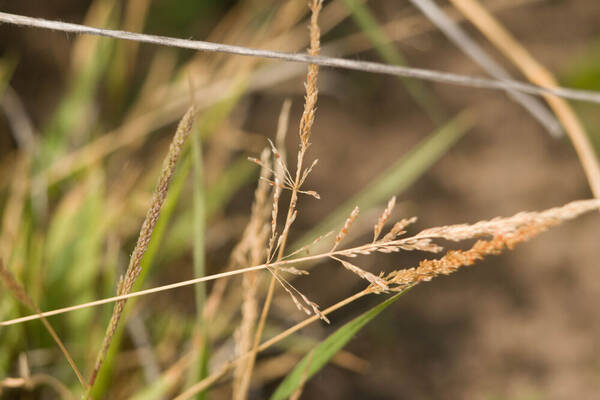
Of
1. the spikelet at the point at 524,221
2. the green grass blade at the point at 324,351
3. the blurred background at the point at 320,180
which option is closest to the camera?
the spikelet at the point at 524,221

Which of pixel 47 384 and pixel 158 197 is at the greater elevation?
pixel 158 197

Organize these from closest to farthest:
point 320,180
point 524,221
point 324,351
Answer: point 524,221 → point 324,351 → point 320,180

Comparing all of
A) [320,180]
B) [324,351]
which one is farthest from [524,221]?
[320,180]

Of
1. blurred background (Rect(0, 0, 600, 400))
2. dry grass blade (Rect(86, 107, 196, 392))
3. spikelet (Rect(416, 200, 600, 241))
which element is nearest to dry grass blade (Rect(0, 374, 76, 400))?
blurred background (Rect(0, 0, 600, 400))

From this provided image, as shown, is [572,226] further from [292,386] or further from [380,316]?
[292,386]

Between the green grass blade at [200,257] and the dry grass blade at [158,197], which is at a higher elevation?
the dry grass blade at [158,197]

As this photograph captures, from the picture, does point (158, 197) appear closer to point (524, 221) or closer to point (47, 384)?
point (524, 221)

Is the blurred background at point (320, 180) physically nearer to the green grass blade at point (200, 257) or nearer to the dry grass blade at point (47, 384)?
the dry grass blade at point (47, 384)

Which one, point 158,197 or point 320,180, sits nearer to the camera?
point 158,197

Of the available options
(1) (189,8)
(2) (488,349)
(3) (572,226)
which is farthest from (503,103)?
(1) (189,8)

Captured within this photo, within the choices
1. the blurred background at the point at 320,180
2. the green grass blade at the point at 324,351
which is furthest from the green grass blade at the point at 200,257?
the blurred background at the point at 320,180
